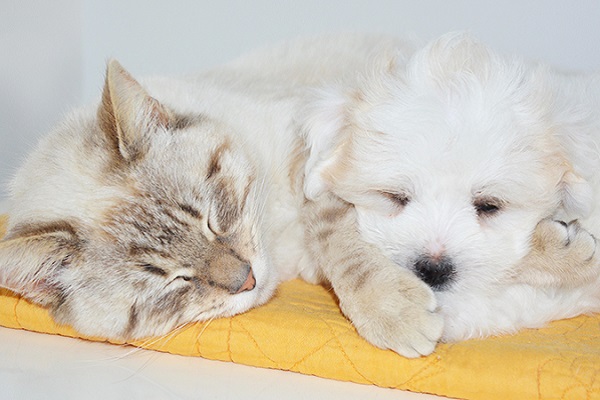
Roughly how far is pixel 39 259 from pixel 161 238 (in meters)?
0.30

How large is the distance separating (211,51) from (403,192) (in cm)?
183

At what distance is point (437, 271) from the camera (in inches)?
76.1

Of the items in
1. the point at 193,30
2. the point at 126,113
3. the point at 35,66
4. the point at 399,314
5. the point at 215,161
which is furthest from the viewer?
the point at 193,30

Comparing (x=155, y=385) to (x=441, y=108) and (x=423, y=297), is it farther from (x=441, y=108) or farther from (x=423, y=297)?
(x=441, y=108)

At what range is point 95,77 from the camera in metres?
3.54

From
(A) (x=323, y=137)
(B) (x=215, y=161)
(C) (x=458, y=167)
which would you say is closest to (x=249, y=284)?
(B) (x=215, y=161)

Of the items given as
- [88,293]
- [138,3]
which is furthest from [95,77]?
[88,293]

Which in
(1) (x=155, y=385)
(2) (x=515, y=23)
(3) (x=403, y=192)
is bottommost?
(1) (x=155, y=385)

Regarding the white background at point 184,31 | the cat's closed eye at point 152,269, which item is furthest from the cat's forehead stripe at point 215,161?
the white background at point 184,31

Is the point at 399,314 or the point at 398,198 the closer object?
the point at 399,314

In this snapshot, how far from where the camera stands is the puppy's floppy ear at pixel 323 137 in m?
2.11

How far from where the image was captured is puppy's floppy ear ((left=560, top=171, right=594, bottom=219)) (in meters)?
1.96

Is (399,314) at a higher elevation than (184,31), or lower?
lower

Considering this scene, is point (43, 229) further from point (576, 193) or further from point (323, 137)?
point (576, 193)
